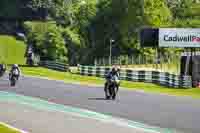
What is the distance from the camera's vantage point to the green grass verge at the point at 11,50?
301 feet

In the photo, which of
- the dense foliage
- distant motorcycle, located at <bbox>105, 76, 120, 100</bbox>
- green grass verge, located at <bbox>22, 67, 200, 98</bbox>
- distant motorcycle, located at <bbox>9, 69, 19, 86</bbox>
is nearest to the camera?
distant motorcycle, located at <bbox>105, 76, 120, 100</bbox>

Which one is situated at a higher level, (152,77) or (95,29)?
(95,29)

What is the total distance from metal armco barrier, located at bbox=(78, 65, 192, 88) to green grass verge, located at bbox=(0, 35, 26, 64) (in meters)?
31.2

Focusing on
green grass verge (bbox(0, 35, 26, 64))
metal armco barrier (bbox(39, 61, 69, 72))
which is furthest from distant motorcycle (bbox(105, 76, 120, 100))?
green grass verge (bbox(0, 35, 26, 64))

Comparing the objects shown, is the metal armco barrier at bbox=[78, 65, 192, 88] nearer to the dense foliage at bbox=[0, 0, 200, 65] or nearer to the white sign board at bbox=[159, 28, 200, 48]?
the white sign board at bbox=[159, 28, 200, 48]

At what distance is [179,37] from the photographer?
56031mm

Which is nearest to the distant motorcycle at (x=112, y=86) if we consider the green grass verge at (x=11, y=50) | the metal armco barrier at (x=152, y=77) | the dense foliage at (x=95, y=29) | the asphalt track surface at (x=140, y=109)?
the asphalt track surface at (x=140, y=109)

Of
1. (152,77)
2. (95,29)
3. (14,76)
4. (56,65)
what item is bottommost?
(152,77)

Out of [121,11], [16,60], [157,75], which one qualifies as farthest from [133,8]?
[157,75]

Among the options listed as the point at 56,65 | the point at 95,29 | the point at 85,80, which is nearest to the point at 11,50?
the point at 95,29

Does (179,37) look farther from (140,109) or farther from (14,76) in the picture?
(140,109)

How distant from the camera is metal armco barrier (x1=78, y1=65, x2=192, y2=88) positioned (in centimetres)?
4744

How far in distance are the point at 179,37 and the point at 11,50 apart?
49.6m

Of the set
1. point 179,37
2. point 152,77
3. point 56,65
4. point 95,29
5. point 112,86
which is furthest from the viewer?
point 95,29
